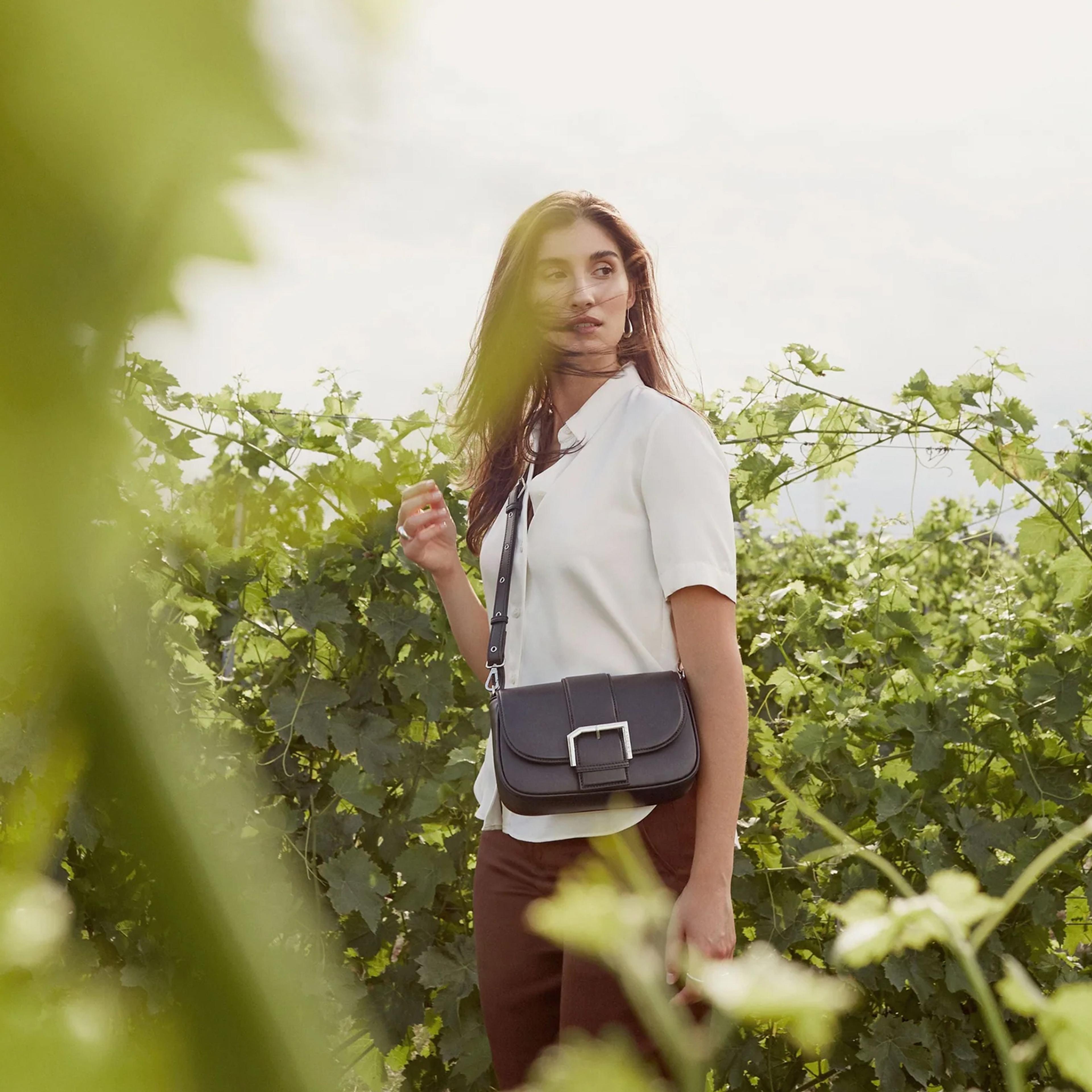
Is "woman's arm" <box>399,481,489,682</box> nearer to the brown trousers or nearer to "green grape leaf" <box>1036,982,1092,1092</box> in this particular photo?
the brown trousers

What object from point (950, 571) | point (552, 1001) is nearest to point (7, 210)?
point (552, 1001)

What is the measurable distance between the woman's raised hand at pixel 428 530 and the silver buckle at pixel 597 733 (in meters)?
0.55

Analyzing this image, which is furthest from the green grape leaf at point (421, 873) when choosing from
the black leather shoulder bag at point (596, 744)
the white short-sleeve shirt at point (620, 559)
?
the black leather shoulder bag at point (596, 744)

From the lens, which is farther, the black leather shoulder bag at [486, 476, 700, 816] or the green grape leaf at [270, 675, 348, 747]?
the green grape leaf at [270, 675, 348, 747]

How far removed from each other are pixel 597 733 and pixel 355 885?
140cm

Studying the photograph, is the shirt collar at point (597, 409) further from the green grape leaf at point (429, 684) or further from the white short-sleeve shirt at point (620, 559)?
the green grape leaf at point (429, 684)

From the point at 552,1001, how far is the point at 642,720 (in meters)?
0.49

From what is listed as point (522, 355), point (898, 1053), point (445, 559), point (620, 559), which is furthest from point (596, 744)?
point (898, 1053)

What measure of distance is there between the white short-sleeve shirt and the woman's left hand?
14 cm

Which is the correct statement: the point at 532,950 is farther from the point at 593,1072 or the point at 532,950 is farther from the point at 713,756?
the point at 593,1072

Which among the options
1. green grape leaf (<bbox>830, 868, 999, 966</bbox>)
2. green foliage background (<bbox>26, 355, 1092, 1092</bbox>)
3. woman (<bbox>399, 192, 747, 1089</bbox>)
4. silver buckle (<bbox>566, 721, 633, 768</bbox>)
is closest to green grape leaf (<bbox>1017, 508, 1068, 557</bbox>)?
green foliage background (<bbox>26, 355, 1092, 1092</bbox>)

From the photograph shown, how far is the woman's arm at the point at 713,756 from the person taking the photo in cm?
159

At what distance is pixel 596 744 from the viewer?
163cm

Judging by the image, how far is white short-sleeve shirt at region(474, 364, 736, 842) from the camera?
5.49 feet
